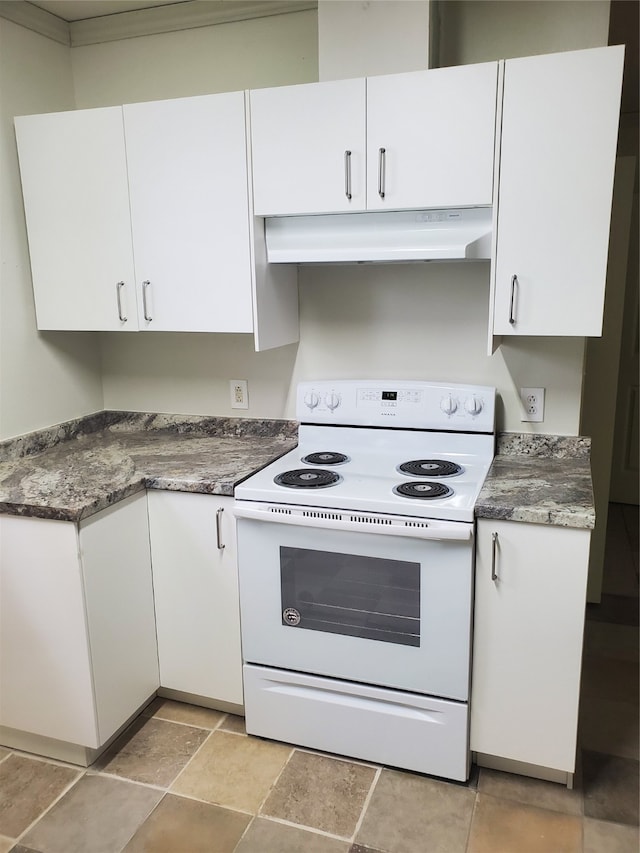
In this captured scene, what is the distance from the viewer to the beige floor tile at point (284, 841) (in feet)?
5.91

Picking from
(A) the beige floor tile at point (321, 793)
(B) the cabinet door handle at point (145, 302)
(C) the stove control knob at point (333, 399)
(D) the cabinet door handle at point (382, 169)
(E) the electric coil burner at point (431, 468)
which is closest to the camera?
(A) the beige floor tile at point (321, 793)

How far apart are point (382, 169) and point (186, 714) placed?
1.95 metres

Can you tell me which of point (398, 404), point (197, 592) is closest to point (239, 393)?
point (398, 404)

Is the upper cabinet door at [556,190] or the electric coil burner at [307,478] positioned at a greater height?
the upper cabinet door at [556,190]

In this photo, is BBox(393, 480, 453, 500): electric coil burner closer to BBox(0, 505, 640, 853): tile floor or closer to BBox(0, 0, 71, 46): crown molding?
BBox(0, 505, 640, 853): tile floor

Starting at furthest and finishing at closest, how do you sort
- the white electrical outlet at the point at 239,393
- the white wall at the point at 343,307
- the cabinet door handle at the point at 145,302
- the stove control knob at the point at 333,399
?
1. the white electrical outlet at the point at 239,393
2. the stove control knob at the point at 333,399
3. the cabinet door handle at the point at 145,302
4. the white wall at the point at 343,307

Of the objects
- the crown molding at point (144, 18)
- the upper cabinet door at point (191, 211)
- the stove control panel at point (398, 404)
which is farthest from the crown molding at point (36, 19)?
the stove control panel at point (398, 404)

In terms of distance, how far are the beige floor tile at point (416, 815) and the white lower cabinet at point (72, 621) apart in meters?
0.86

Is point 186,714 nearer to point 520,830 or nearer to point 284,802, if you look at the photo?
point 284,802

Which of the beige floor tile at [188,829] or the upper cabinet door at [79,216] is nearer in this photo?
the beige floor tile at [188,829]

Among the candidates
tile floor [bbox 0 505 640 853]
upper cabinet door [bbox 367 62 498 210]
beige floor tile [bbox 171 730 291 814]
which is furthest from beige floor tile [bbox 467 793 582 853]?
upper cabinet door [bbox 367 62 498 210]

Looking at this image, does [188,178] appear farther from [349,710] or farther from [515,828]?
[515,828]

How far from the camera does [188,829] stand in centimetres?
188

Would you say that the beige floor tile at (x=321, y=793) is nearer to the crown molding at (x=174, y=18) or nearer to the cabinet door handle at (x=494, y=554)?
the cabinet door handle at (x=494, y=554)
